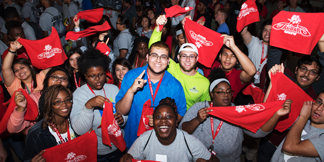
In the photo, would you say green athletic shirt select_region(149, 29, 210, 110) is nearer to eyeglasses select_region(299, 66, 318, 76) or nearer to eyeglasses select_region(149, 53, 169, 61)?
eyeglasses select_region(149, 53, 169, 61)

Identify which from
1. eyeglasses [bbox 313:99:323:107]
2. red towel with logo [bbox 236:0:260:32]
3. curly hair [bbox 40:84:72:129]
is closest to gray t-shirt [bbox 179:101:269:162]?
eyeglasses [bbox 313:99:323:107]

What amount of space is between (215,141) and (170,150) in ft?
2.07

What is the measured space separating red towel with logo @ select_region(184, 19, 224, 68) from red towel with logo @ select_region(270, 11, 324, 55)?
83cm

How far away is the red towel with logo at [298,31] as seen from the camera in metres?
2.51

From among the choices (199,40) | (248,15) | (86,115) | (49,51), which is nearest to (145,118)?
(86,115)

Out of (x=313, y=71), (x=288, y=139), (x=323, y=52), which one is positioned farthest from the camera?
(x=313, y=71)

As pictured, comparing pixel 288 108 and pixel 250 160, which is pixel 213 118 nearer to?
pixel 288 108

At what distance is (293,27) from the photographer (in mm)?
2643

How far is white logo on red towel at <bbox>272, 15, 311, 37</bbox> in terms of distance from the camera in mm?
2568

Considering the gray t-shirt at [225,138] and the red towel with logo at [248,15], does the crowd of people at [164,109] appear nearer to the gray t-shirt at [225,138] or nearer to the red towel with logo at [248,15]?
the gray t-shirt at [225,138]

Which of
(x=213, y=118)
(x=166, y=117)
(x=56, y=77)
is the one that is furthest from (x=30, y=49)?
(x=213, y=118)

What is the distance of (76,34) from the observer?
3777mm

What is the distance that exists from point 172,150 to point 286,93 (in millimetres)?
1743

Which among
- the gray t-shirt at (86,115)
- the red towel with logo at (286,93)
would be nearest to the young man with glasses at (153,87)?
the gray t-shirt at (86,115)
